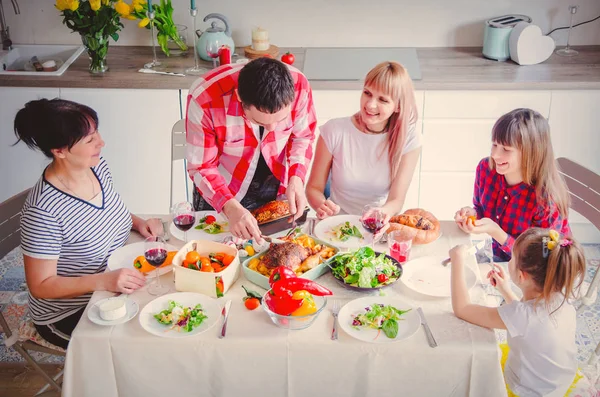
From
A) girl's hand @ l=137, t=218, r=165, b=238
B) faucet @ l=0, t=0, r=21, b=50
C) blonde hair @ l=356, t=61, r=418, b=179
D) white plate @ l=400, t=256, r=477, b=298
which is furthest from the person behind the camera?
faucet @ l=0, t=0, r=21, b=50

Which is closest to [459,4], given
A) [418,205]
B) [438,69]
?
[438,69]

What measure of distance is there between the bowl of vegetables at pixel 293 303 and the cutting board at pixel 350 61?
1845 millimetres

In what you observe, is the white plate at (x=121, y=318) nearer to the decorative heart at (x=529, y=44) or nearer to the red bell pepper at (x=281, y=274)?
the red bell pepper at (x=281, y=274)

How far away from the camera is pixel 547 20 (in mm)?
3844

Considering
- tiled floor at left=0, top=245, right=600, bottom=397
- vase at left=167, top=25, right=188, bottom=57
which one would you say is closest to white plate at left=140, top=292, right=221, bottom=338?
tiled floor at left=0, top=245, right=600, bottom=397

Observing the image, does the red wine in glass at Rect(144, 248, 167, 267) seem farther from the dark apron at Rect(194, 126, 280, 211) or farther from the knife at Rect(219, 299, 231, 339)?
the dark apron at Rect(194, 126, 280, 211)

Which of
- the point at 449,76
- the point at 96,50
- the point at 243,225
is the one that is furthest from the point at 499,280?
the point at 96,50

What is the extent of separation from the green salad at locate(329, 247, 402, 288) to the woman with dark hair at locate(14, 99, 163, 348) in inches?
22.7

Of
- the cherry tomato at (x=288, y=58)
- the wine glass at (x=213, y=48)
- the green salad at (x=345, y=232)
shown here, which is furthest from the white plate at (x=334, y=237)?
the wine glass at (x=213, y=48)

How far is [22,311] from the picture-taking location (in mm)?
3137

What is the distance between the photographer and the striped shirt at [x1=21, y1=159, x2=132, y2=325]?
80.7 inches

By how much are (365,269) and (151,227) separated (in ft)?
2.58

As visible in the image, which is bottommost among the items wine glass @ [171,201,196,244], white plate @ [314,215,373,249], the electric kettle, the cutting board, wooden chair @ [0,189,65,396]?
wooden chair @ [0,189,65,396]

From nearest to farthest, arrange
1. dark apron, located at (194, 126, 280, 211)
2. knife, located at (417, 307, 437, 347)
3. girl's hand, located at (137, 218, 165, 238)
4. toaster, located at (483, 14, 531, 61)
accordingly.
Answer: knife, located at (417, 307, 437, 347) → girl's hand, located at (137, 218, 165, 238) → dark apron, located at (194, 126, 280, 211) → toaster, located at (483, 14, 531, 61)
